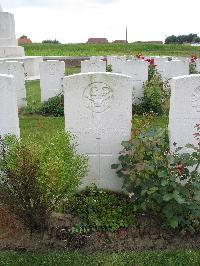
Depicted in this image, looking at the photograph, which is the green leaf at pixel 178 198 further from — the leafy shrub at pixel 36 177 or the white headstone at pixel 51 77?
the white headstone at pixel 51 77

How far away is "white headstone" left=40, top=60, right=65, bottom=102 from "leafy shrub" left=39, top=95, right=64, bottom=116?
0.34 metres

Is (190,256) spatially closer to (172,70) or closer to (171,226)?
(171,226)

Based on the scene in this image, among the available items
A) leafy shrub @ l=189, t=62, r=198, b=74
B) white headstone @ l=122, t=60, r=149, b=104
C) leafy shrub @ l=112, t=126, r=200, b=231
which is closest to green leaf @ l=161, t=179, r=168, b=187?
leafy shrub @ l=112, t=126, r=200, b=231

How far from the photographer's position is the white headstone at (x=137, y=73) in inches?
379

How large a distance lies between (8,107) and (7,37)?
14.8 meters

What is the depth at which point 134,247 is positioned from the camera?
4082 millimetres

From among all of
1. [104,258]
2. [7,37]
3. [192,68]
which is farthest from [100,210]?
[7,37]

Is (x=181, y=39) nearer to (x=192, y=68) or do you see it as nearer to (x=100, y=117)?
(x=192, y=68)

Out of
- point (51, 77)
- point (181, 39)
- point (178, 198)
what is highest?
point (181, 39)

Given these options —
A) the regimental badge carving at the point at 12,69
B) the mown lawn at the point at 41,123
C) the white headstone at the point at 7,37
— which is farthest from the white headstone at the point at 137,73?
the white headstone at the point at 7,37

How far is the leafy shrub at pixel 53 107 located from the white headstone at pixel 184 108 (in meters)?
4.76

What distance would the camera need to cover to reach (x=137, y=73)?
31.8 ft

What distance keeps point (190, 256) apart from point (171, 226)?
1.13 ft

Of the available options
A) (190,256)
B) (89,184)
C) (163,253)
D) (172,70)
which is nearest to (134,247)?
(163,253)
